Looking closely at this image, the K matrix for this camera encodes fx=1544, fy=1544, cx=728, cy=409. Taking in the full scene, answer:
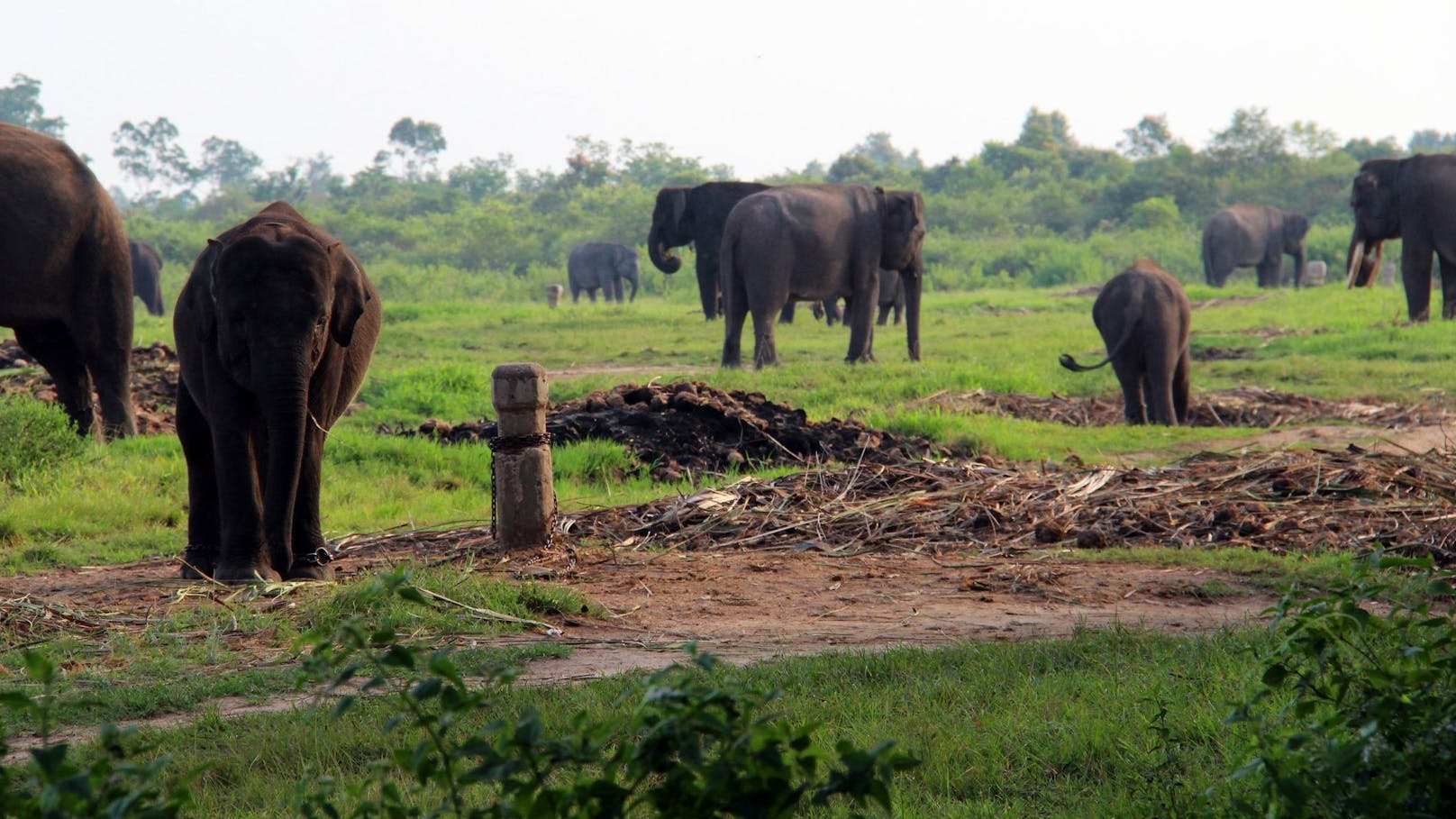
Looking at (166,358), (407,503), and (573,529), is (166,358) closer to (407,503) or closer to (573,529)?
(407,503)

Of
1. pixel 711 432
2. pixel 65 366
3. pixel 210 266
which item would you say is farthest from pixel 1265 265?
pixel 210 266

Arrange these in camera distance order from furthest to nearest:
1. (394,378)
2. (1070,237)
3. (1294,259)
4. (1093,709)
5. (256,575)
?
(1070,237)
(1294,259)
(394,378)
(256,575)
(1093,709)

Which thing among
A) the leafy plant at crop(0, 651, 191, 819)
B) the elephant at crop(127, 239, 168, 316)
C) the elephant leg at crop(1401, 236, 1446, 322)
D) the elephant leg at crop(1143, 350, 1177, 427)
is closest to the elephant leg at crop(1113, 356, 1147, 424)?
the elephant leg at crop(1143, 350, 1177, 427)

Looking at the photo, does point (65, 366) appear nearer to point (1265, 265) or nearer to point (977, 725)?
point (977, 725)

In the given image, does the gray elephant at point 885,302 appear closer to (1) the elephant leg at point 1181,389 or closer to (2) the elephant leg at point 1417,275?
(2) the elephant leg at point 1417,275

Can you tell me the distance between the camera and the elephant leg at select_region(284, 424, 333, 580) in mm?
7008

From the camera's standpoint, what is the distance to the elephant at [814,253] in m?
17.3

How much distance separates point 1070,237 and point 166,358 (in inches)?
1645

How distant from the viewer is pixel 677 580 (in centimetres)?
700

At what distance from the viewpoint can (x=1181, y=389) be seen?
532 inches

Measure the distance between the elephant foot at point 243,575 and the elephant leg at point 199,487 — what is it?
20.4 inches

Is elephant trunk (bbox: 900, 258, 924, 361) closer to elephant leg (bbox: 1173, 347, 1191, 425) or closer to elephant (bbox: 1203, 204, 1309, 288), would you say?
elephant leg (bbox: 1173, 347, 1191, 425)

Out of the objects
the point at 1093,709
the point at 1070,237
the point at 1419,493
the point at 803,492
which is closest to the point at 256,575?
the point at 803,492

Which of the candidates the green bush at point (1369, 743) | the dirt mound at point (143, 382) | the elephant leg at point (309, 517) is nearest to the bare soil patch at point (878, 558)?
the elephant leg at point (309, 517)
